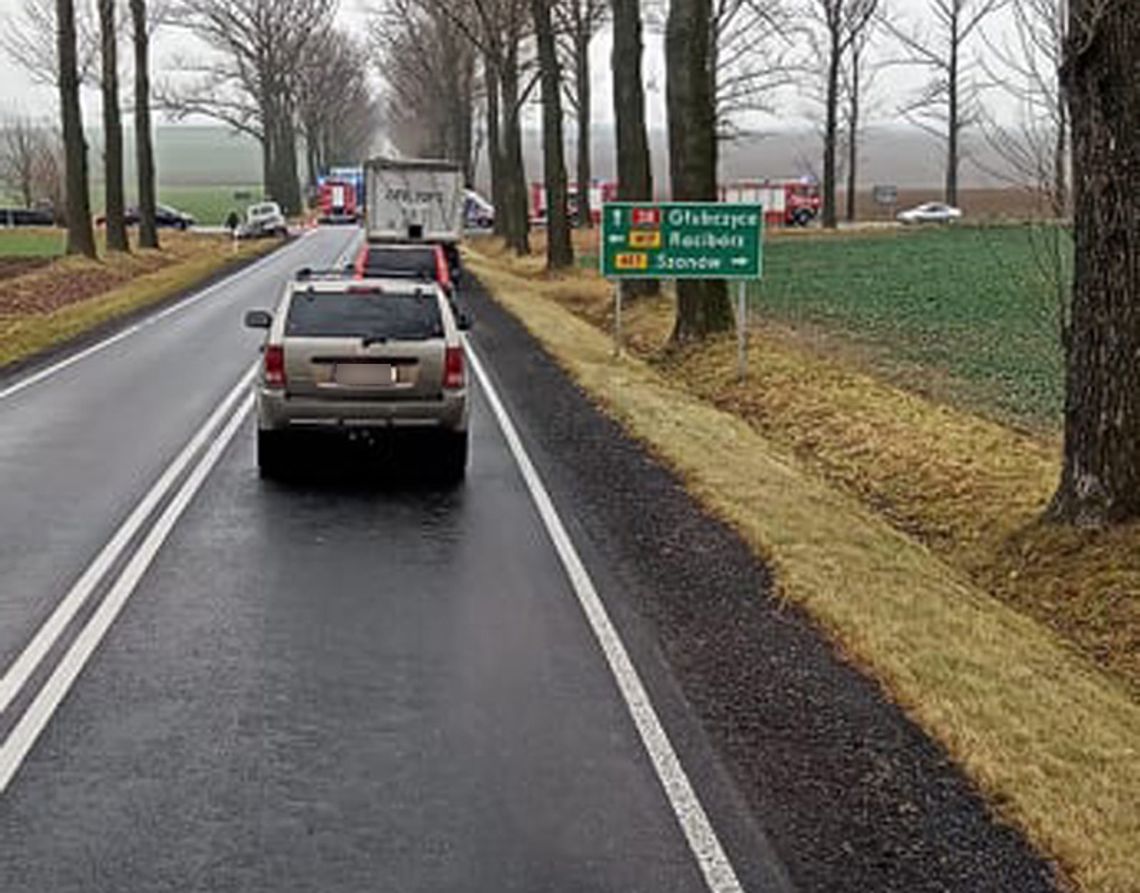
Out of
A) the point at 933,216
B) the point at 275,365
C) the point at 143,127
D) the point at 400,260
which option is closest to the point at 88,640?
the point at 275,365

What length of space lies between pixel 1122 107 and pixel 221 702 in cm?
694

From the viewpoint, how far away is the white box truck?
42.7 meters

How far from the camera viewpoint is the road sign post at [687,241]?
72.1 feet

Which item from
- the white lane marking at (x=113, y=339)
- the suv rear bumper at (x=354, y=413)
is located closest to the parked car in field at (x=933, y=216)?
the white lane marking at (x=113, y=339)

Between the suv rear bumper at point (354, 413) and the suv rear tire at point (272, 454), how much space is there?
0.27 ft

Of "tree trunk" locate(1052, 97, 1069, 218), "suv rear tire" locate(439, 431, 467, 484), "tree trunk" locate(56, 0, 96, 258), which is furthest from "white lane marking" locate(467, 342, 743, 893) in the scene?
"tree trunk" locate(56, 0, 96, 258)

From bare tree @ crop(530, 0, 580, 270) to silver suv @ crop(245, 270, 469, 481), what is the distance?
1097 inches

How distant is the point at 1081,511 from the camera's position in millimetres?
11453

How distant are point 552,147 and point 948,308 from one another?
14426 mm

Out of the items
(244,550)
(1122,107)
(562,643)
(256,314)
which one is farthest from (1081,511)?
(256,314)

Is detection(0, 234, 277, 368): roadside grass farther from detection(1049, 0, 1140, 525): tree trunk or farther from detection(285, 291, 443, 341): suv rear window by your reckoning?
detection(1049, 0, 1140, 525): tree trunk

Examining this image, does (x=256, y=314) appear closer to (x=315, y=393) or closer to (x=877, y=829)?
(x=315, y=393)

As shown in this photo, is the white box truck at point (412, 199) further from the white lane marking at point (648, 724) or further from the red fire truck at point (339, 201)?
the red fire truck at point (339, 201)

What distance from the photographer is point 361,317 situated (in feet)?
45.2
